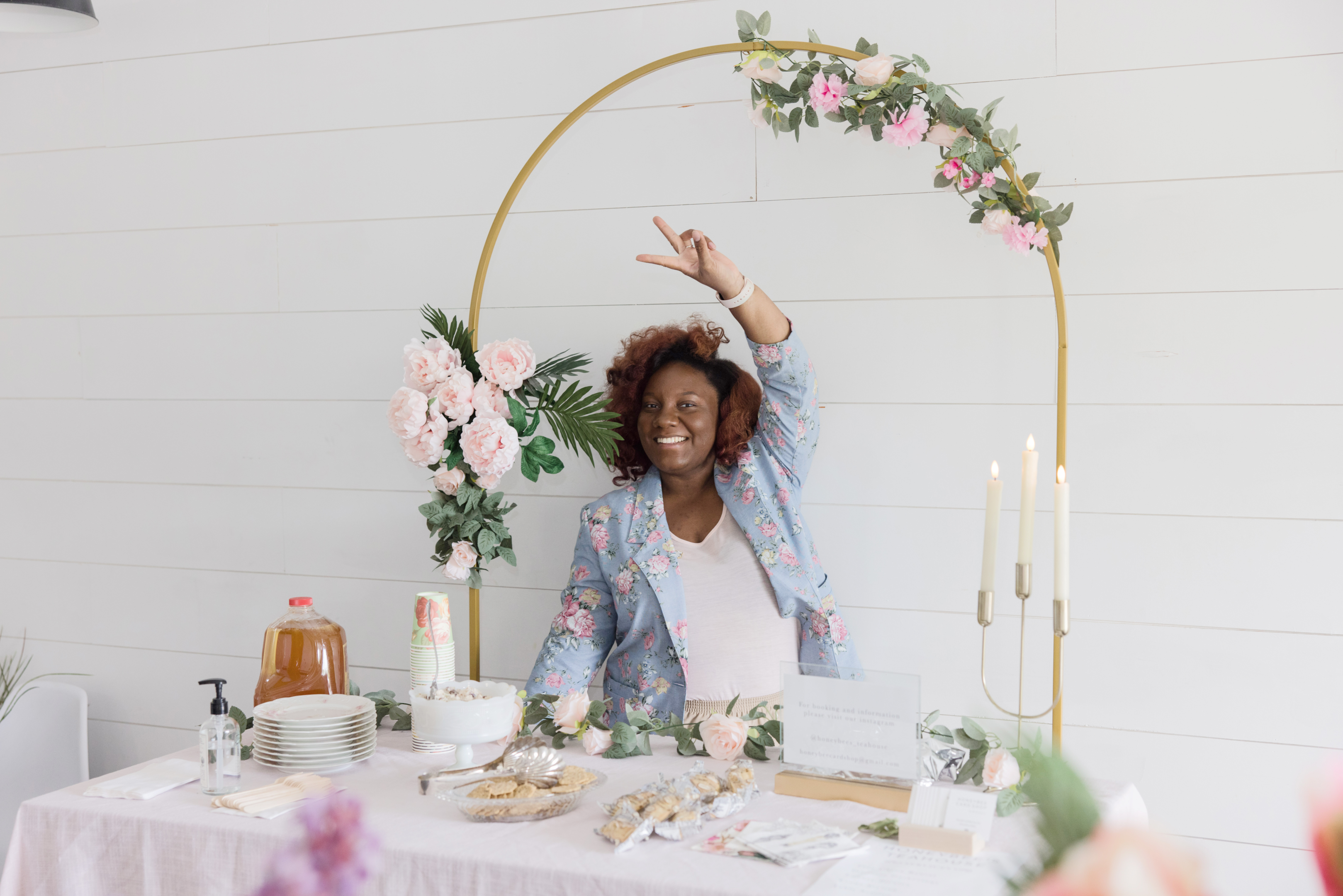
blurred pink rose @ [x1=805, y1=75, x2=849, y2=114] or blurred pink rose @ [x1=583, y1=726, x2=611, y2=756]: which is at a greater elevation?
blurred pink rose @ [x1=805, y1=75, x2=849, y2=114]

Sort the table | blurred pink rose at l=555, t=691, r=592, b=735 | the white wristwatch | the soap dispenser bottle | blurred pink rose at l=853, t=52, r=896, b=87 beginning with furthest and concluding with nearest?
the white wristwatch
blurred pink rose at l=853, t=52, r=896, b=87
blurred pink rose at l=555, t=691, r=592, b=735
the soap dispenser bottle
the table

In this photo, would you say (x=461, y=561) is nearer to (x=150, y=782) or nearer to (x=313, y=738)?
(x=313, y=738)

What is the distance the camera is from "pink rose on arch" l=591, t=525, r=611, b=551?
2080 mm

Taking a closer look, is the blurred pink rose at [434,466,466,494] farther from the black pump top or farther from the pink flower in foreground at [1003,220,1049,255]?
the pink flower in foreground at [1003,220,1049,255]

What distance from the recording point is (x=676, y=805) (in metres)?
1.29

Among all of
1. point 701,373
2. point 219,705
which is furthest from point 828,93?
point 219,705

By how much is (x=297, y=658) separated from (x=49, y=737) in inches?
47.6

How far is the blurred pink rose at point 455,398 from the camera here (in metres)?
1.72

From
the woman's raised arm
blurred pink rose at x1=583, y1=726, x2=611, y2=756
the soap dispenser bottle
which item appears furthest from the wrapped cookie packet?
the woman's raised arm

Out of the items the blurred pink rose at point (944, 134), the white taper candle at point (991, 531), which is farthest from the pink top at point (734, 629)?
the blurred pink rose at point (944, 134)

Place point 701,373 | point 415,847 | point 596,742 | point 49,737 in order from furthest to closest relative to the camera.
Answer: point 49,737 → point 701,373 → point 596,742 → point 415,847

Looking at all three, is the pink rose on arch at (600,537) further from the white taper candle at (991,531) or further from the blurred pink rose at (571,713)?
the white taper candle at (991,531)

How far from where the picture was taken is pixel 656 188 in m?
2.26

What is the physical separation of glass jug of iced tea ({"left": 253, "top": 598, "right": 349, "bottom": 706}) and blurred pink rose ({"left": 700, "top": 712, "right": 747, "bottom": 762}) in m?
0.63
